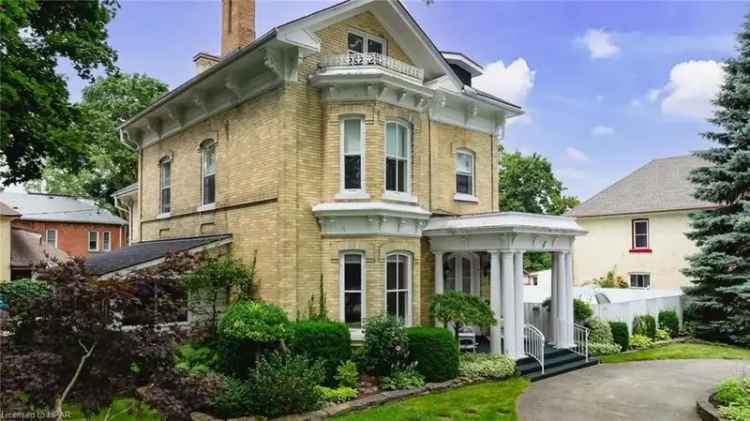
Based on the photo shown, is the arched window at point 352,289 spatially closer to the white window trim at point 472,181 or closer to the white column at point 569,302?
the white window trim at point 472,181

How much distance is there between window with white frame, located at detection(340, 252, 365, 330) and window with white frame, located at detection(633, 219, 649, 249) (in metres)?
19.9

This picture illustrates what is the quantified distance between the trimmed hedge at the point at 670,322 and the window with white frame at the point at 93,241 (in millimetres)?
40342

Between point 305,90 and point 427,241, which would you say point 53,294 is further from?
point 427,241

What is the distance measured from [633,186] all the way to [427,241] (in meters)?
19.0

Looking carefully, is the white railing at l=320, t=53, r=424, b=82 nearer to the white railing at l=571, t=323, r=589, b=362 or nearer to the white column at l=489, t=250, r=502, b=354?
the white column at l=489, t=250, r=502, b=354

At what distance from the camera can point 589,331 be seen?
17.5 metres

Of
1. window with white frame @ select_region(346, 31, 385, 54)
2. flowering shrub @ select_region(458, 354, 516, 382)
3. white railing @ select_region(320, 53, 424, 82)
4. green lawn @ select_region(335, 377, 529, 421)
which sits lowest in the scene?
green lawn @ select_region(335, 377, 529, 421)

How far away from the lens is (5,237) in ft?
88.8

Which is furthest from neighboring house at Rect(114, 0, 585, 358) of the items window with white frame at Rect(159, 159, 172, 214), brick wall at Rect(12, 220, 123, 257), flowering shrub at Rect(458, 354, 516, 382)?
brick wall at Rect(12, 220, 123, 257)

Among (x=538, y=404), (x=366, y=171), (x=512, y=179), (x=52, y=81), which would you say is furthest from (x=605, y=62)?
(x=512, y=179)

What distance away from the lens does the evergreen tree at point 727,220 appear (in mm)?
19703

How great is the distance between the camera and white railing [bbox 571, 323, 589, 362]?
15.9 m

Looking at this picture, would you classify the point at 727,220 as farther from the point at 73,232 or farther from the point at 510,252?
the point at 73,232

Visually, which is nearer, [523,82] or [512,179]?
[523,82]
